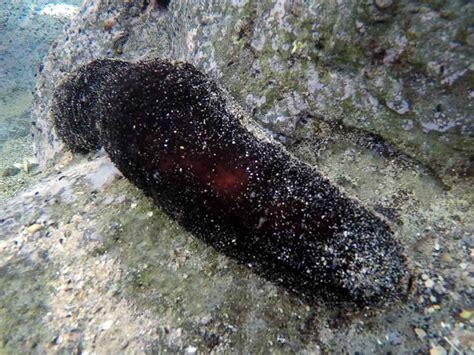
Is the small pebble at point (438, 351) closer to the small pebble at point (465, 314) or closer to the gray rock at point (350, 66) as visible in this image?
the small pebble at point (465, 314)

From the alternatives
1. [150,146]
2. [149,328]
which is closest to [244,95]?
[150,146]

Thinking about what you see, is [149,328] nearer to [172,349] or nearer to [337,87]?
[172,349]

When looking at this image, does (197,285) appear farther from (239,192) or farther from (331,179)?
(331,179)

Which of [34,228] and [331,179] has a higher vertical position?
[331,179]

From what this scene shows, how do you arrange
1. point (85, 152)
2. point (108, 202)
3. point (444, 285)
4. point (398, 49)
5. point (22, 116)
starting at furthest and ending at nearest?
point (22, 116)
point (85, 152)
point (108, 202)
point (398, 49)
point (444, 285)

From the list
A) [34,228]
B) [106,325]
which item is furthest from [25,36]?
[106,325]

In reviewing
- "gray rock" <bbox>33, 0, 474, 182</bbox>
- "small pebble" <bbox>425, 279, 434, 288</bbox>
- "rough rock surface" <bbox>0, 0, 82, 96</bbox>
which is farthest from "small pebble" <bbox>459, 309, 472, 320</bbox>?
"rough rock surface" <bbox>0, 0, 82, 96</bbox>

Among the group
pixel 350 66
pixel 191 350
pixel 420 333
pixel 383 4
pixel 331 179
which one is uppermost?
pixel 383 4
